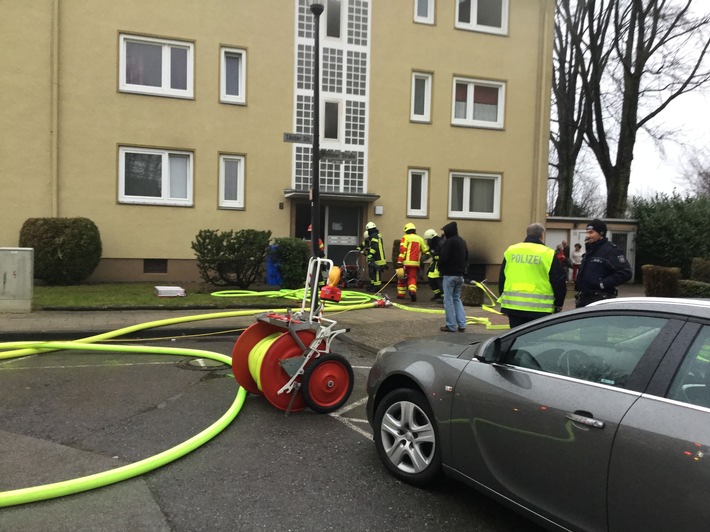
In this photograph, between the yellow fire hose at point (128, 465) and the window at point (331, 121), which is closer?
the yellow fire hose at point (128, 465)

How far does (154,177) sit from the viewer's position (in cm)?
1469

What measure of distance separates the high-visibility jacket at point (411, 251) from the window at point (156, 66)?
693 cm

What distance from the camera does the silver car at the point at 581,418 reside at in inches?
90.2

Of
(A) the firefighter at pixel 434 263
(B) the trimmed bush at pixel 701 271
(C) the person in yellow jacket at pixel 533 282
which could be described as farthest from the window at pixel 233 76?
(B) the trimmed bush at pixel 701 271

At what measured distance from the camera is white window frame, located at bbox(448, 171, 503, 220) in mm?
16984

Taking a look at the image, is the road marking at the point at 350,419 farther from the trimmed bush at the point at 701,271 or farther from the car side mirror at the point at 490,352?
the trimmed bush at the point at 701,271

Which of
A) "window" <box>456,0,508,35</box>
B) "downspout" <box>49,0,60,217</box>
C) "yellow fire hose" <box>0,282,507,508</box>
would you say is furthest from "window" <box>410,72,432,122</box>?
"downspout" <box>49,0,60,217</box>

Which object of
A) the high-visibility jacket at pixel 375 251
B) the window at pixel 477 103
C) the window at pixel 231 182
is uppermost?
the window at pixel 477 103

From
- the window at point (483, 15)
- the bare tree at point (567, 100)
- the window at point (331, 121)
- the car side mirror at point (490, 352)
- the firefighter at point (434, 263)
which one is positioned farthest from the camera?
the bare tree at point (567, 100)

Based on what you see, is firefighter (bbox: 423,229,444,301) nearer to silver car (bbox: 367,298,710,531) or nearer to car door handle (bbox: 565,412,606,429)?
silver car (bbox: 367,298,710,531)

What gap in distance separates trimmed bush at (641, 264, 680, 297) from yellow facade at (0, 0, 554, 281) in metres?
4.22

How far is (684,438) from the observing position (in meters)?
2.24

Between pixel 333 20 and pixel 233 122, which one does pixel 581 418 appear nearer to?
pixel 233 122

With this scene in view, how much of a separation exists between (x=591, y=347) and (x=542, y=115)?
15998 mm
